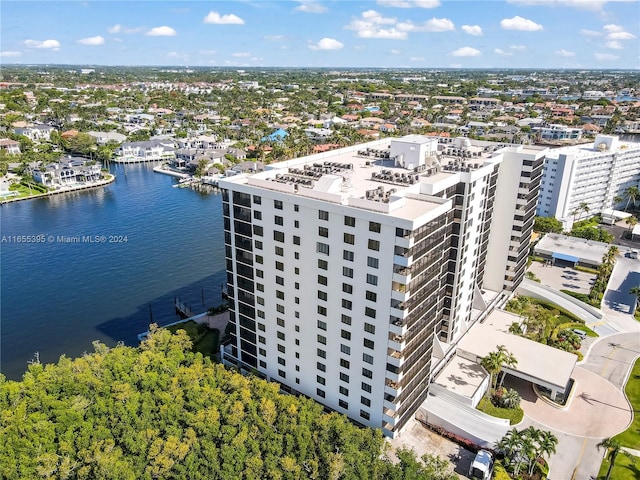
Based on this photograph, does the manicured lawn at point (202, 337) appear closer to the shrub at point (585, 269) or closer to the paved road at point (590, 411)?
the paved road at point (590, 411)

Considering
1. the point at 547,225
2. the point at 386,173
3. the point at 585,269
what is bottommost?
the point at 585,269

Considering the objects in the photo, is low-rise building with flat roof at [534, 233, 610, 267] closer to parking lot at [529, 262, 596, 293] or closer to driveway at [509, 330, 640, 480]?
parking lot at [529, 262, 596, 293]

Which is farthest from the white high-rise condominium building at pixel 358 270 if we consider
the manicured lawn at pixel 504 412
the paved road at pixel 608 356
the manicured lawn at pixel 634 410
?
the manicured lawn at pixel 634 410

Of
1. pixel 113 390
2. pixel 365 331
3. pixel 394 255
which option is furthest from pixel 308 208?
pixel 113 390

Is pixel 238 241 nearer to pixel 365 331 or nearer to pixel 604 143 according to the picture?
pixel 365 331

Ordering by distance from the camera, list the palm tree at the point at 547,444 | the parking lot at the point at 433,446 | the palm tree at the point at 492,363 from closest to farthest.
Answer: the palm tree at the point at 547,444, the parking lot at the point at 433,446, the palm tree at the point at 492,363

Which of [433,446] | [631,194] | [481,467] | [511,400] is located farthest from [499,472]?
[631,194]

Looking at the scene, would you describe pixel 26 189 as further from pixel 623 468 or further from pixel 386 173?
pixel 623 468
